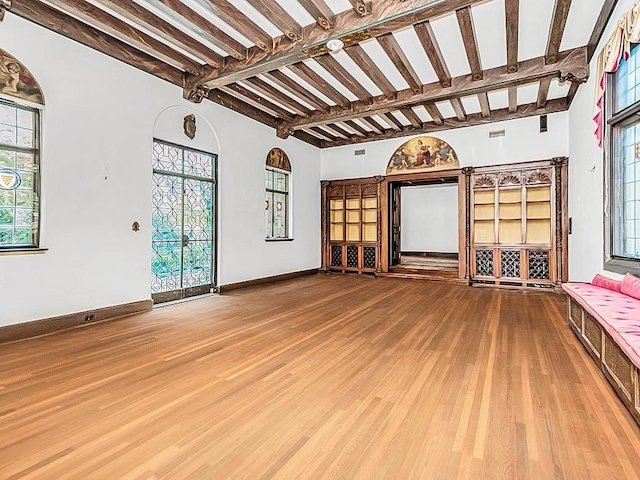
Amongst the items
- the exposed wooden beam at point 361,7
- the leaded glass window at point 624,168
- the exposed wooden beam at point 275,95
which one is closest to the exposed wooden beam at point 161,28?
the exposed wooden beam at point 275,95

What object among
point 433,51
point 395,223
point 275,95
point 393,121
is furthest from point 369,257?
point 433,51

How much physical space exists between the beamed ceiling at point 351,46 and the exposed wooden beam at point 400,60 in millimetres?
20

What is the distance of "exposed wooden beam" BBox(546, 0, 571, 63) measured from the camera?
384 cm

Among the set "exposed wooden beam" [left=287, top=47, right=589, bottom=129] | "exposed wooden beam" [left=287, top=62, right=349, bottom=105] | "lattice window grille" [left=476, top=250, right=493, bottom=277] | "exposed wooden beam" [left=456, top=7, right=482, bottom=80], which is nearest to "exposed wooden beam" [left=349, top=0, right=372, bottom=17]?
"exposed wooden beam" [left=456, top=7, right=482, bottom=80]

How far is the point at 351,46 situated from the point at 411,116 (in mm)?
3200

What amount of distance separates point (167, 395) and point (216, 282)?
406 centimetres

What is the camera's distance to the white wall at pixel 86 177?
3898mm

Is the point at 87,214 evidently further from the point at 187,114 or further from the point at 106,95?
the point at 187,114

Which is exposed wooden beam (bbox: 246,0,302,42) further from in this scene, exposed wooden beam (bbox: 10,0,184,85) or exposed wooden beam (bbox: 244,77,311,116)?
exposed wooden beam (bbox: 10,0,184,85)

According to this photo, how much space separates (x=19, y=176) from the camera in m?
3.84

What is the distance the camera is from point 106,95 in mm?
4609

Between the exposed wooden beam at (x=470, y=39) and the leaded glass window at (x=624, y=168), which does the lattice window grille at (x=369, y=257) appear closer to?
the exposed wooden beam at (x=470, y=39)

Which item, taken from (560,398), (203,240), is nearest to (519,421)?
(560,398)

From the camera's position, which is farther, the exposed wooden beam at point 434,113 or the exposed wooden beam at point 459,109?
the exposed wooden beam at point 434,113
